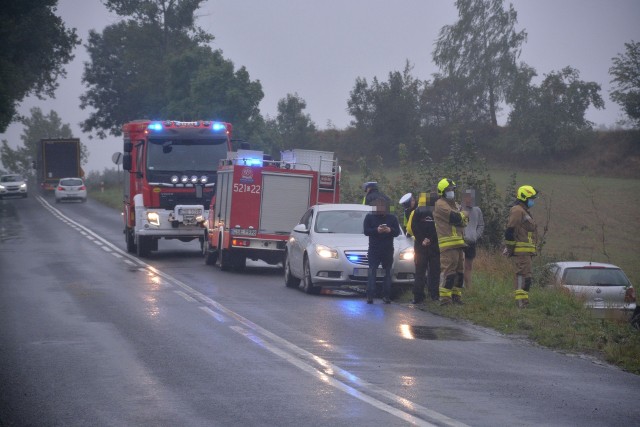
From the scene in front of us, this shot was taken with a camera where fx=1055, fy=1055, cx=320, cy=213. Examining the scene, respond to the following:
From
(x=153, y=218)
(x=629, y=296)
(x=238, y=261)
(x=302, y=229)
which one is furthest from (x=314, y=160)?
(x=629, y=296)

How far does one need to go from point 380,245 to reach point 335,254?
3.59ft

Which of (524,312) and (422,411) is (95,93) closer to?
(524,312)

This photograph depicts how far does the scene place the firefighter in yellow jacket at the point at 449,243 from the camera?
1622 cm

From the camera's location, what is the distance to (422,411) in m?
8.21

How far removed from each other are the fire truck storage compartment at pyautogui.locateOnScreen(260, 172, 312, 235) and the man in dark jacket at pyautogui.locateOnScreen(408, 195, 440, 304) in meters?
5.85

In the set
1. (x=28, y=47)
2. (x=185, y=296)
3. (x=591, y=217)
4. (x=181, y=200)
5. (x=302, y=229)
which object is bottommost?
(x=185, y=296)

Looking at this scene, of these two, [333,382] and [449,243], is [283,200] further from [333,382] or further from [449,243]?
[333,382]

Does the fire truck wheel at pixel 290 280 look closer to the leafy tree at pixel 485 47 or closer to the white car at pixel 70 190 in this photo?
the white car at pixel 70 190

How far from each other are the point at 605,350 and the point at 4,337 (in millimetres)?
6940

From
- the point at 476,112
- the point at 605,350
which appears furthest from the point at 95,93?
the point at 605,350

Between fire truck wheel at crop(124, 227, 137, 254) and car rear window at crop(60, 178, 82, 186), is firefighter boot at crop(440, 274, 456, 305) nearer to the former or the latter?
fire truck wheel at crop(124, 227, 137, 254)

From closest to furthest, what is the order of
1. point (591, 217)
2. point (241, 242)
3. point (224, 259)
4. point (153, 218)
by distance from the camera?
point (241, 242) → point (224, 259) → point (153, 218) → point (591, 217)

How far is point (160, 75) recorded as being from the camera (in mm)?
82562

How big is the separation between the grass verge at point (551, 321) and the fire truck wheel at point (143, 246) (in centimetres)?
1009
